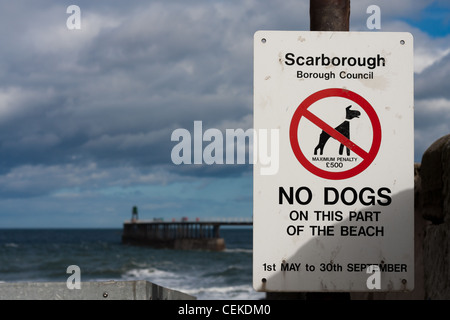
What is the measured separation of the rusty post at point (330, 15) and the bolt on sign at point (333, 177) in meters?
0.10

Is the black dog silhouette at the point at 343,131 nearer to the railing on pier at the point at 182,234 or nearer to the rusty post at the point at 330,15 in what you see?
the rusty post at the point at 330,15

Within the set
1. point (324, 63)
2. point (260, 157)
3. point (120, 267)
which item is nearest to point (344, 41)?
point (324, 63)

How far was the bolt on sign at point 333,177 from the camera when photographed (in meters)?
2.57

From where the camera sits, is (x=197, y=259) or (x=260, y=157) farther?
(x=197, y=259)

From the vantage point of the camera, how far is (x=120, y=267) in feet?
146

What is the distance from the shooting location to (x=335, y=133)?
8.41 ft

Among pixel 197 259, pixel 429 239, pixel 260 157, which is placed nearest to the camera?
pixel 260 157

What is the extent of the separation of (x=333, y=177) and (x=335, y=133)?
0.63 feet

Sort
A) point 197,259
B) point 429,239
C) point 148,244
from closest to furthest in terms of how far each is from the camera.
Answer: point 429,239 → point 197,259 → point 148,244

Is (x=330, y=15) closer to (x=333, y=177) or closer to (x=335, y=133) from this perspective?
(x=335, y=133)
